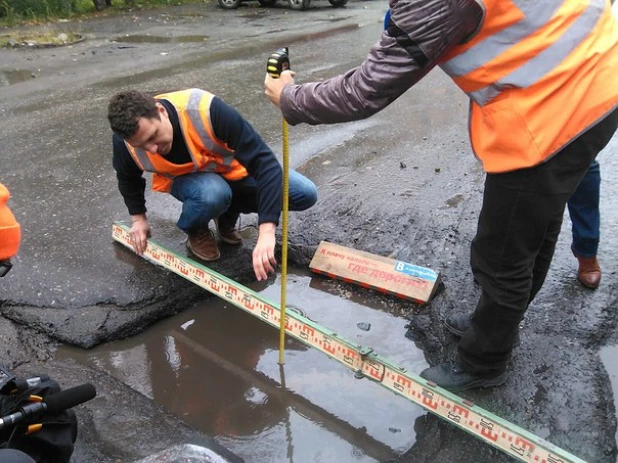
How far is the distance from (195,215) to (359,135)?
8.80 feet

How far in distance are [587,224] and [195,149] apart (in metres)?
2.05

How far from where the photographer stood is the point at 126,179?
10.5 ft

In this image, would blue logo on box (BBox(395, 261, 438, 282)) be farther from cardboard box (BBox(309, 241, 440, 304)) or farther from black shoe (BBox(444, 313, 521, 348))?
black shoe (BBox(444, 313, 521, 348))

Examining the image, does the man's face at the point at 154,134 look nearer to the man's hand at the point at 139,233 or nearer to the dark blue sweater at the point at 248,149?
the dark blue sweater at the point at 248,149

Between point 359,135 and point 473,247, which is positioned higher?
point 473,247

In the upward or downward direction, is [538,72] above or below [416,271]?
above

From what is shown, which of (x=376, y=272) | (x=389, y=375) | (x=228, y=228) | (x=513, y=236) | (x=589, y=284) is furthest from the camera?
(x=228, y=228)

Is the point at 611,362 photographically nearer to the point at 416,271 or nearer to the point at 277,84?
the point at 416,271

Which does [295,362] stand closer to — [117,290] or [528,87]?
[117,290]

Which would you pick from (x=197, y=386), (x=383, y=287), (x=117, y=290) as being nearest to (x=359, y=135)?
(x=383, y=287)

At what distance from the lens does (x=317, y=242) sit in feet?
11.7

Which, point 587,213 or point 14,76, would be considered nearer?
point 587,213

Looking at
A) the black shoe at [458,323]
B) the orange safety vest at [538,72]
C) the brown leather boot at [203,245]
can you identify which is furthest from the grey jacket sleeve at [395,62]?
the brown leather boot at [203,245]

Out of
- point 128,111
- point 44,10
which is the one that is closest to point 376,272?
point 128,111
